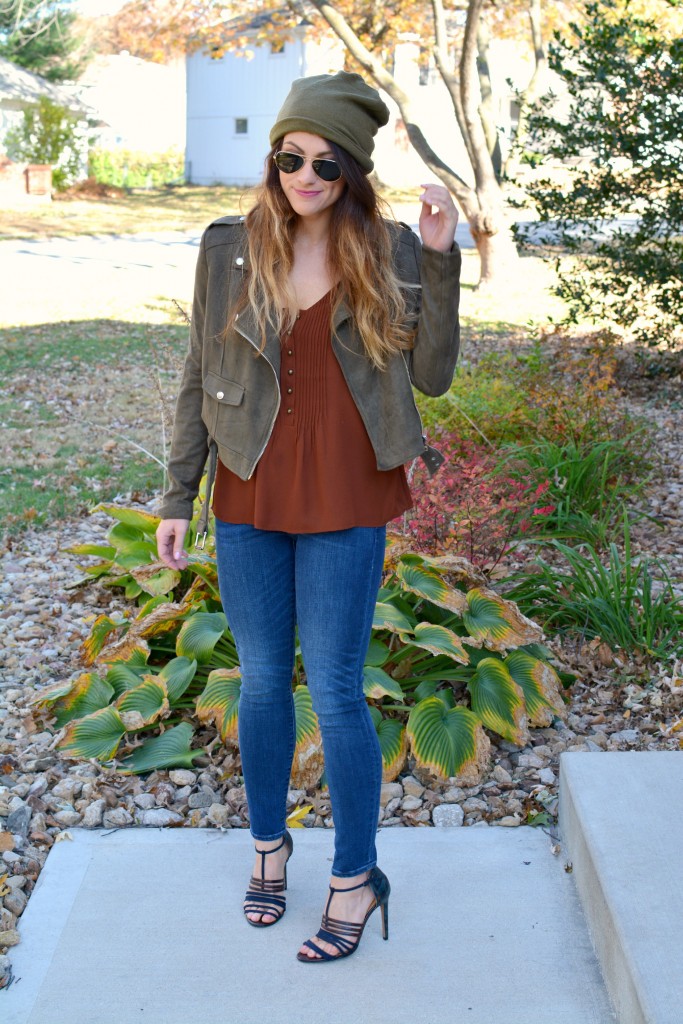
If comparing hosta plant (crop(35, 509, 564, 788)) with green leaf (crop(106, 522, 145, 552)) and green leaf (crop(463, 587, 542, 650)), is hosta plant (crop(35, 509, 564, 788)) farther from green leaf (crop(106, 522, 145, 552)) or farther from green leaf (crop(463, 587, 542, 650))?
green leaf (crop(106, 522, 145, 552))

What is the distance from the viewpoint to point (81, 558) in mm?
5316

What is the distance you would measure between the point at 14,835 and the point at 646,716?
6.65 ft

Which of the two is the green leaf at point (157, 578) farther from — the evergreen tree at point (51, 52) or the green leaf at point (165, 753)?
the evergreen tree at point (51, 52)

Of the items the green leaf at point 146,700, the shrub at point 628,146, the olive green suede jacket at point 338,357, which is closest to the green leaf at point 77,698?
the green leaf at point 146,700

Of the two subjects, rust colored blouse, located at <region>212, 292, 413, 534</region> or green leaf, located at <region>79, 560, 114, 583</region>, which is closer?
rust colored blouse, located at <region>212, 292, 413, 534</region>

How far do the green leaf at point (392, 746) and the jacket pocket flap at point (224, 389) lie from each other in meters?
1.39

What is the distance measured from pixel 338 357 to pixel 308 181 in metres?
0.36

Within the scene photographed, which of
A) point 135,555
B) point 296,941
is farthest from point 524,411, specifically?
point 296,941

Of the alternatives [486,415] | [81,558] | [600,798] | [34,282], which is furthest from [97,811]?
[34,282]

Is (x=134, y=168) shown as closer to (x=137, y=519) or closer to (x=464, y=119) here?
(x=464, y=119)

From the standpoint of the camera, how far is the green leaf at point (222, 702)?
3375 mm

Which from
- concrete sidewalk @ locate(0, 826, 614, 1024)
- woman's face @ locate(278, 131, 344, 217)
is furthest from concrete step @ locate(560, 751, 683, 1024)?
woman's face @ locate(278, 131, 344, 217)

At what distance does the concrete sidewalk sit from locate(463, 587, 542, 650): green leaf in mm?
718

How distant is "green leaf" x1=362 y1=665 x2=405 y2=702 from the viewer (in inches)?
130
